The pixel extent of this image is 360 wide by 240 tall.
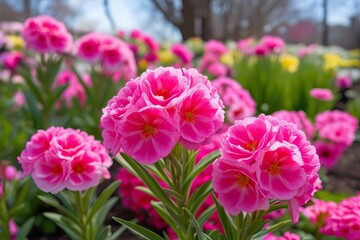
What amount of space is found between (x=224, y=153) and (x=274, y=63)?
355cm

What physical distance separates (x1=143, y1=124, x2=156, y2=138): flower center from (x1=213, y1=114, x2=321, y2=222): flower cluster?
134 millimetres

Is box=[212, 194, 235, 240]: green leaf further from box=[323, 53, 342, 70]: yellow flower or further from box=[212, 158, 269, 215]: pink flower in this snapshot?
box=[323, 53, 342, 70]: yellow flower

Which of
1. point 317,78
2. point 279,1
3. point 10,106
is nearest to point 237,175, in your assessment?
point 317,78

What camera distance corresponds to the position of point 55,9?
27719 mm

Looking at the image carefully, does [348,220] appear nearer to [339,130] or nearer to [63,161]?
[63,161]

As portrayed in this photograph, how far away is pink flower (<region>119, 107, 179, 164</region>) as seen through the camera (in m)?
0.80

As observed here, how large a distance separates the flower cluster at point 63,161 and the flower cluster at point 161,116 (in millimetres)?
295

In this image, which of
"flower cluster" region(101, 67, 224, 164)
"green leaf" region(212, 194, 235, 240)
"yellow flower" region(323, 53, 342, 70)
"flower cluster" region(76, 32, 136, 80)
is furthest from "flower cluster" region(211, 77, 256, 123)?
"yellow flower" region(323, 53, 342, 70)

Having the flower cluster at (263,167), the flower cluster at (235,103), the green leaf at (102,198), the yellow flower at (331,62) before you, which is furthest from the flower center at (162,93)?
the yellow flower at (331,62)

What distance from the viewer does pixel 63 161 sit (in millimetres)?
1085

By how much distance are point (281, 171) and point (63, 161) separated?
570 millimetres

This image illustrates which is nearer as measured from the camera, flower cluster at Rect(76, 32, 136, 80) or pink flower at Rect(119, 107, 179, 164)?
pink flower at Rect(119, 107, 179, 164)

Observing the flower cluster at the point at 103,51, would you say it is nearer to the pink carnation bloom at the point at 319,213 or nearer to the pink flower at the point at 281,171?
the pink carnation bloom at the point at 319,213

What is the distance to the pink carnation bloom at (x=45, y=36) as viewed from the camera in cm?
261
